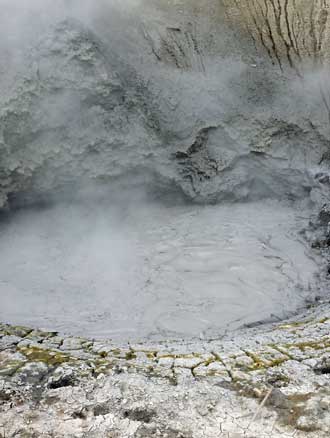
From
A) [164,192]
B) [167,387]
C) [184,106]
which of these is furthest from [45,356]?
[184,106]

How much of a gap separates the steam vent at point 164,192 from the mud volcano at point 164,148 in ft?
0.05

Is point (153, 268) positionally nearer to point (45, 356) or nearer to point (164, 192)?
point (164, 192)

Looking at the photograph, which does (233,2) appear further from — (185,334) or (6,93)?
(185,334)

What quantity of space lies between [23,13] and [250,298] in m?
3.24

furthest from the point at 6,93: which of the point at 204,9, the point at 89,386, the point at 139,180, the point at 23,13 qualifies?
the point at 89,386

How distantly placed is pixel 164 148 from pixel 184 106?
488 millimetres

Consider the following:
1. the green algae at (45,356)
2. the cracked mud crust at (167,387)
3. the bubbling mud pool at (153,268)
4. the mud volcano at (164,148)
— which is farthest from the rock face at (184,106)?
the cracked mud crust at (167,387)

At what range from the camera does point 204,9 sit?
5.04 meters

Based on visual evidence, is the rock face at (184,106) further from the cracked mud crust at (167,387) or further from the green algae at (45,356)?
the cracked mud crust at (167,387)

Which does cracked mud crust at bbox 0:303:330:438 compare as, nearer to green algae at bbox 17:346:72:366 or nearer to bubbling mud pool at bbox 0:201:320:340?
green algae at bbox 17:346:72:366

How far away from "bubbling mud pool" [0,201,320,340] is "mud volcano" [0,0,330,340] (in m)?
0.02

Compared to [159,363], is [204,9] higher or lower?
higher

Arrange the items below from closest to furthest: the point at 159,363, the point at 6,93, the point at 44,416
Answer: the point at 44,416, the point at 159,363, the point at 6,93

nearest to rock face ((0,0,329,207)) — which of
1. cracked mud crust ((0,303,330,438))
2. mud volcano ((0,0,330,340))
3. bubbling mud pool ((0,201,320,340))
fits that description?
mud volcano ((0,0,330,340))
